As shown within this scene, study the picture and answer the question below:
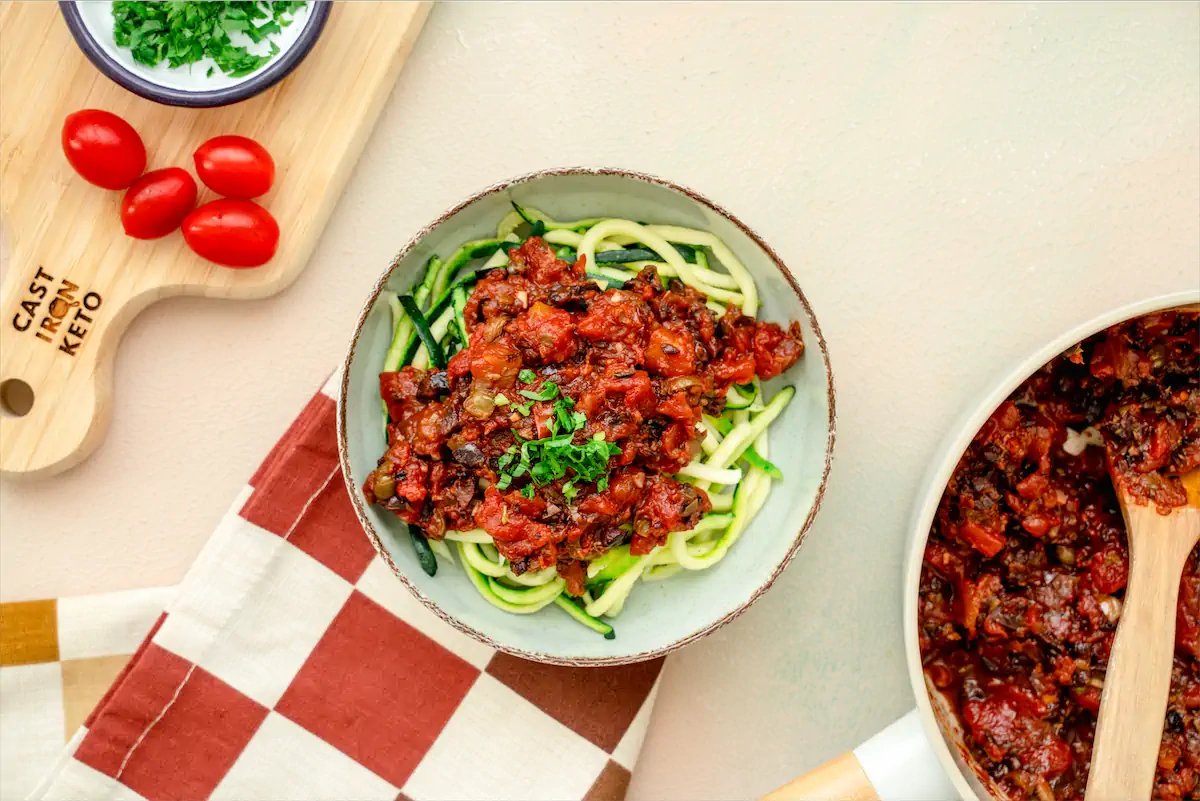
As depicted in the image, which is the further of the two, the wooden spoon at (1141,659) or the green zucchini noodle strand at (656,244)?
the green zucchini noodle strand at (656,244)

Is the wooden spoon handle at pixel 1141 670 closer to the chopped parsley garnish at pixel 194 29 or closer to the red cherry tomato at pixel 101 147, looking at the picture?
the chopped parsley garnish at pixel 194 29

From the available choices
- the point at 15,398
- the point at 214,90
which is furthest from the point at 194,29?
the point at 15,398

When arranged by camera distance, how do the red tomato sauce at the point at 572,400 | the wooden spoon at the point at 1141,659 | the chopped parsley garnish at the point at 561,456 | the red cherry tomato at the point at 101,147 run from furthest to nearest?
the red cherry tomato at the point at 101,147
the wooden spoon at the point at 1141,659
the red tomato sauce at the point at 572,400
the chopped parsley garnish at the point at 561,456

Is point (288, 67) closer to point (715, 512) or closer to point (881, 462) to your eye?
point (715, 512)

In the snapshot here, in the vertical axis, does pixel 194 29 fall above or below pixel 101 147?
above

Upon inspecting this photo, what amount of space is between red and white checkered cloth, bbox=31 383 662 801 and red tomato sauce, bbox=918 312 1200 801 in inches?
49.5

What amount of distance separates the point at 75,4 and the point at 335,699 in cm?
273

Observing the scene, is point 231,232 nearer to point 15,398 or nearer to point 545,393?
point 15,398

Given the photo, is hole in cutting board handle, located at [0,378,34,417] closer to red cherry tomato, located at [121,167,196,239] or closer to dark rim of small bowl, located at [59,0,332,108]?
red cherry tomato, located at [121,167,196,239]

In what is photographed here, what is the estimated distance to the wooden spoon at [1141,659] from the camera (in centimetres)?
327

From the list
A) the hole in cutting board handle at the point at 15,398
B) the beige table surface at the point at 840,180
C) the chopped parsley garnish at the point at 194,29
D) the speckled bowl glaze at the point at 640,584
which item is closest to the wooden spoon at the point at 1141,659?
the beige table surface at the point at 840,180

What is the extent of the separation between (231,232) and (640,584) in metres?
2.02

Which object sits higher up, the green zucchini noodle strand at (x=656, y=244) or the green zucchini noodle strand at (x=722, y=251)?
the green zucchini noodle strand at (x=722, y=251)

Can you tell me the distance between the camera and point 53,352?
Result: 3.73 meters
